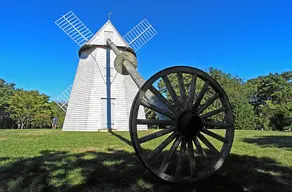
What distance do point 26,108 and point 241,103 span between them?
31190 mm

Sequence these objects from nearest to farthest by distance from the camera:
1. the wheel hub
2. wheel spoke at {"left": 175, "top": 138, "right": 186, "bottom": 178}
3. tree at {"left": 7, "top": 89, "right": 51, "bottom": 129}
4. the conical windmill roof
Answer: wheel spoke at {"left": 175, "top": 138, "right": 186, "bottom": 178} < the wheel hub < the conical windmill roof < tree at {"left": 7, "top": 89, "right": 51, "bottom": 129}

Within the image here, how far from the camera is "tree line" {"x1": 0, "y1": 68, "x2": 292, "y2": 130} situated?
2107 centimetres

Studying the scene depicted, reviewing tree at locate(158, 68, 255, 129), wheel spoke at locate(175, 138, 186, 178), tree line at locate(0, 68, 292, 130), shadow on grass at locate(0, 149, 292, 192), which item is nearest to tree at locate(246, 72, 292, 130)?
tree line at locate(0, 68, 292, 130)

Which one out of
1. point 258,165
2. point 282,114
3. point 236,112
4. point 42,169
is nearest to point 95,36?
point 42,169

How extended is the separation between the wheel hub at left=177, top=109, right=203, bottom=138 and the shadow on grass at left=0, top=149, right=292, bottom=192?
0.78 m

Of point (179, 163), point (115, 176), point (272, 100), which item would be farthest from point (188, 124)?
point (272, 100)

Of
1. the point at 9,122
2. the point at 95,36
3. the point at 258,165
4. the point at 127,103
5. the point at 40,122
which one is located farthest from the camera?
the point at 9,122

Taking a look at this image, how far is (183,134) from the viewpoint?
9.28ft

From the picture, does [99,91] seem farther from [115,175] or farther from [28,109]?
[28,109]

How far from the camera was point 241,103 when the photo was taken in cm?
2217

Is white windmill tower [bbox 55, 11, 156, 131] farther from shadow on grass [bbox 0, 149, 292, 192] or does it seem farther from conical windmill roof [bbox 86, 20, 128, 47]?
shadow on grass [bbox 0, 149, 292, 192]

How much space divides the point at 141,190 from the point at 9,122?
4350cm

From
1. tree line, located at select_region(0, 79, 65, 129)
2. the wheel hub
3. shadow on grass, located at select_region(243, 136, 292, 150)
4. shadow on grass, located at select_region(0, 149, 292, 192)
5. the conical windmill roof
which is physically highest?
the conical windmill roof

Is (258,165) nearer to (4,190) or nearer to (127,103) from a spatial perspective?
(4,190)
